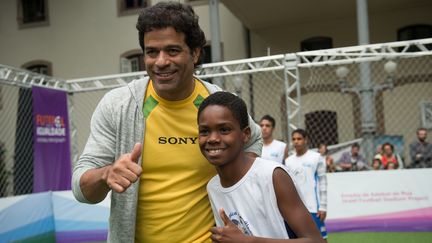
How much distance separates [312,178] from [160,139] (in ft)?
16.5

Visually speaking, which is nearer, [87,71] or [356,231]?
[356,231]

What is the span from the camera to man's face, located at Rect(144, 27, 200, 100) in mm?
2234

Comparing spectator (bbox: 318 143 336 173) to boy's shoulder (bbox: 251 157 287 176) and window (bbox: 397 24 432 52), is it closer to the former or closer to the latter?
window (bbox: 397 24 432 52)

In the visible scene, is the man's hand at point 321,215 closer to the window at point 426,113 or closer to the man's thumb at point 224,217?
the man's thumb at point 224,217

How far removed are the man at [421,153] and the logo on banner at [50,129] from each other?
6.87 metres

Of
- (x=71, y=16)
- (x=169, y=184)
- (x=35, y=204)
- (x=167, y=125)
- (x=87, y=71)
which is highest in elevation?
(x=71, y=16)

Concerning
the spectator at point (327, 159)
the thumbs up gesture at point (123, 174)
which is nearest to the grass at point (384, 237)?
the spectator at point (327, 159)

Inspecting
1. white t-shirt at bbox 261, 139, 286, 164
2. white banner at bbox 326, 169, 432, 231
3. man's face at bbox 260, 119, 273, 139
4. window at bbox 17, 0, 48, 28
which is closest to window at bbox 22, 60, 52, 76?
window at bbox 17, 0, 48, 28

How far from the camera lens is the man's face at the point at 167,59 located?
223cm

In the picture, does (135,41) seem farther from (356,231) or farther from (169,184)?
(169,184)

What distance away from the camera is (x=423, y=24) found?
16547 mm

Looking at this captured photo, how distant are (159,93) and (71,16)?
1897 cm

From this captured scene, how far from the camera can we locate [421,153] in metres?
10.2

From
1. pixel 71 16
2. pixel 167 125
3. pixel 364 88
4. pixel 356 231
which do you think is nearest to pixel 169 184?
pixel 167 125
